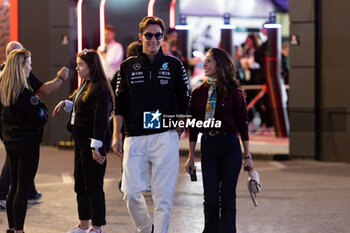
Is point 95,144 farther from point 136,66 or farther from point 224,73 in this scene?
point 224,73

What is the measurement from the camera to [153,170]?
227 inches

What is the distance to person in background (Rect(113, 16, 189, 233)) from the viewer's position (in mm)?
5719

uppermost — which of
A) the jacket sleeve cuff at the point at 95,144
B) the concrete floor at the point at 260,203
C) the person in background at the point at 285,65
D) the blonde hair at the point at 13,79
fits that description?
the blonde hair at the point at 13,79

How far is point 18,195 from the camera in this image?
6.31 meters

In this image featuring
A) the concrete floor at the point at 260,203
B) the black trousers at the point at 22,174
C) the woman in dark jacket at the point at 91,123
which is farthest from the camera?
the concrete floor at the point at 260,203

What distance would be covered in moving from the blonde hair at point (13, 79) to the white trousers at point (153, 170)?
127 cm

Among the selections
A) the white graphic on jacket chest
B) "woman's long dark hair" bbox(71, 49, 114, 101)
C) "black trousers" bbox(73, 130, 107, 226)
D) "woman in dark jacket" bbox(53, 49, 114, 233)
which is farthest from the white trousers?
"woman's long dark hair" bbox(71, 49, 114, 101)

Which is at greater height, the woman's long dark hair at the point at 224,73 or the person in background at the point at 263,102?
the woman's long dark hair at the point at 224,73

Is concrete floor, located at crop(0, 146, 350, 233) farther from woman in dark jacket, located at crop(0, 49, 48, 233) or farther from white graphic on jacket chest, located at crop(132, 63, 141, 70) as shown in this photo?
white graphic on jacket chest, located at crop(132, 63, 141, 70)

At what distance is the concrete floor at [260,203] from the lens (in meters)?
7.11

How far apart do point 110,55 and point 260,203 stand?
6.12 metres

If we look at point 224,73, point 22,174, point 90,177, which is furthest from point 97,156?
point 224,73

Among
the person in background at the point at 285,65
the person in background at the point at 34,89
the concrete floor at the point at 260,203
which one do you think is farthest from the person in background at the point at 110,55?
the person in background at the point at 34,89

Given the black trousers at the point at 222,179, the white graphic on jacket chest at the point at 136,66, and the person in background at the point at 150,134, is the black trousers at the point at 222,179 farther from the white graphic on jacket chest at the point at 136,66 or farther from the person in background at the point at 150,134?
the white graphic on jacket chest at the point at 136,66
